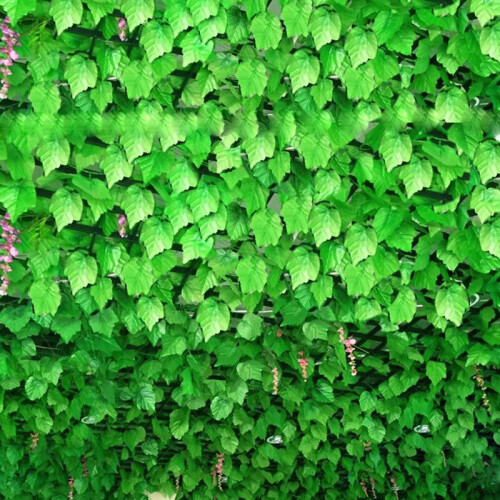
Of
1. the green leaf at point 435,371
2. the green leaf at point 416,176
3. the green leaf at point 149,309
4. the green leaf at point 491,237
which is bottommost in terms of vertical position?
the green leaf at point 435,371

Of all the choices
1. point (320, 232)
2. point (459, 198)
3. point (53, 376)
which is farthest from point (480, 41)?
point (53, 376)

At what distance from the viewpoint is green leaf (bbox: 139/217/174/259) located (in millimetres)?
3381

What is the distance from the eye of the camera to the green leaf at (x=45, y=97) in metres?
3.03

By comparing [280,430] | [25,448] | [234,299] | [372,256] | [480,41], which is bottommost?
[25,448]

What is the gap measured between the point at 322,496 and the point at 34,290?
12.2ft

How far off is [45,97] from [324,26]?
98 cm

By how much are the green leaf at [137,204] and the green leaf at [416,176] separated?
95 centimetres

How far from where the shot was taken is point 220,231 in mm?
3674

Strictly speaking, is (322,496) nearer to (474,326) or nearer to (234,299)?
(474,326)

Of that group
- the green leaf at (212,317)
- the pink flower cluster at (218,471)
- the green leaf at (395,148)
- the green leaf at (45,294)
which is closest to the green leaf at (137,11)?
the green leaf at (395,148)

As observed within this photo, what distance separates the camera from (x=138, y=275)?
3561 millimetres

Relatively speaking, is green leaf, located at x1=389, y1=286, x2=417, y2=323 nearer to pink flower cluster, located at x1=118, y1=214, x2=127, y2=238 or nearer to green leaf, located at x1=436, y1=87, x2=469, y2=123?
green leaf, located at x1=436, y1=87, x2=469, y2=123

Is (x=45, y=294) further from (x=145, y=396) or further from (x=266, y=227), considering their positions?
(x=145, y=396)

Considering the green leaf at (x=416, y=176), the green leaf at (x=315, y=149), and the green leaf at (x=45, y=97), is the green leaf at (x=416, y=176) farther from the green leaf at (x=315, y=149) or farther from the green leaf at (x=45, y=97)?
the green leaf at (x=45, y=97)
